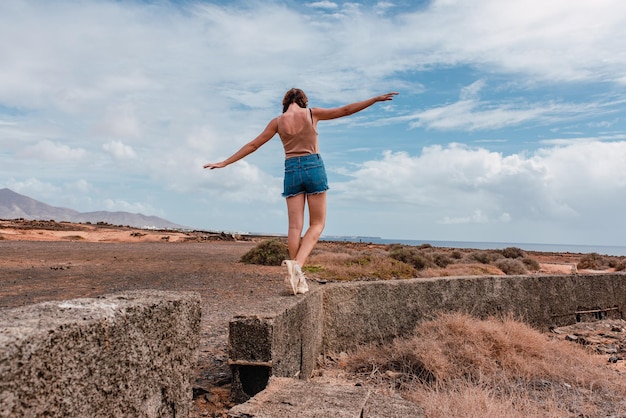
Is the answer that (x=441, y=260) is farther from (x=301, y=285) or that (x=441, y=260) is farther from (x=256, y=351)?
(x=256, y=351)

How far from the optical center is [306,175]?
4.67 metres

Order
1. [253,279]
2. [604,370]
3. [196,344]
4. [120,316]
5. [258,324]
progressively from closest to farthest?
[120,316], [196,344], [258,324], [604,370], [253,279]

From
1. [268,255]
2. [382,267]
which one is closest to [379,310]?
[382,267]

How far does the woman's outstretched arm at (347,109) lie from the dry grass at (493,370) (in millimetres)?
2360

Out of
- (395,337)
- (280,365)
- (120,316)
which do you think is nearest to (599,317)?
(395,337)

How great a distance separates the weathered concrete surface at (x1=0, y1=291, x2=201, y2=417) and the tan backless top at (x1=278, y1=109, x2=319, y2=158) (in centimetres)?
234

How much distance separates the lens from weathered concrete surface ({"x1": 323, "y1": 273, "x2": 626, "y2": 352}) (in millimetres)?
5879

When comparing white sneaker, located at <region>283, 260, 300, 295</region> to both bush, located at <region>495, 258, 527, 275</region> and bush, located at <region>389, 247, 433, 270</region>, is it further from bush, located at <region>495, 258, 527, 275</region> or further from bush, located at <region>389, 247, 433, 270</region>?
bush, located at <region>495, 258, 527, 275</region>

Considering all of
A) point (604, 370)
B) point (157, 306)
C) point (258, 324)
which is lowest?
point (604, 370)

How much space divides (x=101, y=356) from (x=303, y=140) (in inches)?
125

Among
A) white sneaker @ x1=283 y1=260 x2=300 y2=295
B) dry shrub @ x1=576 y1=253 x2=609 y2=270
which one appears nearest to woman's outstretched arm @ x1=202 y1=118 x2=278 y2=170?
white sneaker @ x1=283 y1=260 x2=300 y2=295

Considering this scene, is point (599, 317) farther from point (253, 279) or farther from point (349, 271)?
point (253, 279)

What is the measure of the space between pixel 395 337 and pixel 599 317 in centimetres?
452

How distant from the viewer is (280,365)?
3.63 metres
